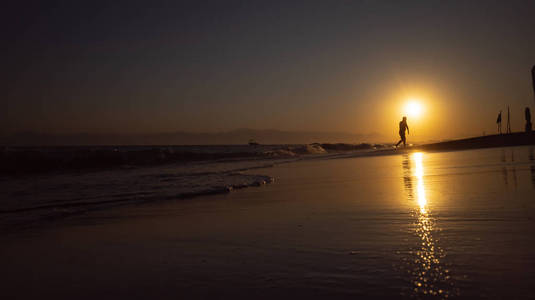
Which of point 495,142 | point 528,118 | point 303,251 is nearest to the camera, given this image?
point 303,251

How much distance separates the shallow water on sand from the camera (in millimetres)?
1842

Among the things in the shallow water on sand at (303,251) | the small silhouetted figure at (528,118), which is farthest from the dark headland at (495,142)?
the shallow water on sand at (303,251)

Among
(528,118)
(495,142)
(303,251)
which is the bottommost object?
(303,251)

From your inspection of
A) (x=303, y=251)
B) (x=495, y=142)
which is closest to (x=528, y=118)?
(x=495, y=142)

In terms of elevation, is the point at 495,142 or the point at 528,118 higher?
the point at 528,118

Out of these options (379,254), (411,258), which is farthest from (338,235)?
(411,258)

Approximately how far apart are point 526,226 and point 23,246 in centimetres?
427

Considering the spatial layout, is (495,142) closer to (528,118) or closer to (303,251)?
(528,118)

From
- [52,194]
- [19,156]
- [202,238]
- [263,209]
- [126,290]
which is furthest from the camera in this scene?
[19,156]

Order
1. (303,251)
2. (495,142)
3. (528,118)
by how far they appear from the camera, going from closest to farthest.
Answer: (303,251) → (495,142) → (528,118)

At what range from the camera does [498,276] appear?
1.76 metres

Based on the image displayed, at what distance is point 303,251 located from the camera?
8.16ft

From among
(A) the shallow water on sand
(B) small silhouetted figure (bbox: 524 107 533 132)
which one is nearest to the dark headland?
(B) small silhouetted figure (bbox: 524 107 533 132)

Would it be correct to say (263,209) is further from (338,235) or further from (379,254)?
(379,254)
